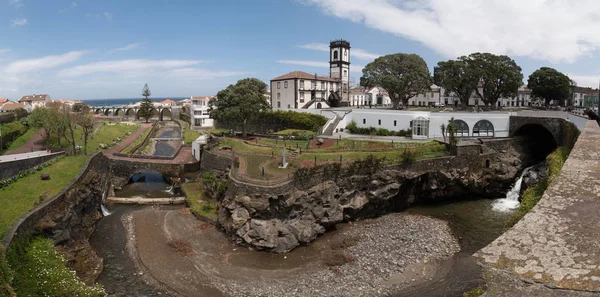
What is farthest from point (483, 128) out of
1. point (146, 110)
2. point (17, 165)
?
point (146, 110)

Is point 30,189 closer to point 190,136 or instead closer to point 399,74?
point 190,136

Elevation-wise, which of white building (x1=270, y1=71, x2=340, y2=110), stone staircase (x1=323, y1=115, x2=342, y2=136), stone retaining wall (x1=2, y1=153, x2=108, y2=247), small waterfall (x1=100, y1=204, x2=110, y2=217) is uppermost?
white building (x1=270, y1=71, x2=340, y2=110)

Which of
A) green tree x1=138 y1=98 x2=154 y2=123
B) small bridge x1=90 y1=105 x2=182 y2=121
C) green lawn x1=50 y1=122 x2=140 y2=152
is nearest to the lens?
green lawn x1=50 y1=122 x2=140 y2=152

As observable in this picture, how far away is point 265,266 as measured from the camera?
2680 centimetres

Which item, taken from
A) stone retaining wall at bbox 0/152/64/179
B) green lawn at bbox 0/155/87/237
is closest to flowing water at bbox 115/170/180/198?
green lawn at bbox 0/155/87/237

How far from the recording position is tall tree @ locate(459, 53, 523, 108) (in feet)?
217

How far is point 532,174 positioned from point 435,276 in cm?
2382

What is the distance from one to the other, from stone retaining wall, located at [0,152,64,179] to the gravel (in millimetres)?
25675

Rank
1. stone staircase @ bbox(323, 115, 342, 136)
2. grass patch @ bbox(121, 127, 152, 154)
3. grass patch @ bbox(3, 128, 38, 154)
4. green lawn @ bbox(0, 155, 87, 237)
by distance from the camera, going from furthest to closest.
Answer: grass patch @ bbox(121, 127, 152, 154)
stone staircase @ bbox(323, 115, 342, 136)
grass patch @ bbox(3, 128, 38, 154)
green lawn @ bbox(0, 155, 87, 237)

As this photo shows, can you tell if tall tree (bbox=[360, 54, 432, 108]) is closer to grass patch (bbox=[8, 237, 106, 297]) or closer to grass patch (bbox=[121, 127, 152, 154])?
grass patch (bbox=[121, 127, 152, 154])

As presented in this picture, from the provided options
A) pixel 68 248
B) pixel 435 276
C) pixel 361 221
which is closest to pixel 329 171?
pixel 361 221

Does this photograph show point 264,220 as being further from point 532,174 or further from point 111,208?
point 532,174

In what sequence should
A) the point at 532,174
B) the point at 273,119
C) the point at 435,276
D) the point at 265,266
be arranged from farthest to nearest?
the point at 273,119 → the point at 532,174 → the point at 265,266 → the point at 435,276

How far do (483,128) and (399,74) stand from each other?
22520 millimetres
